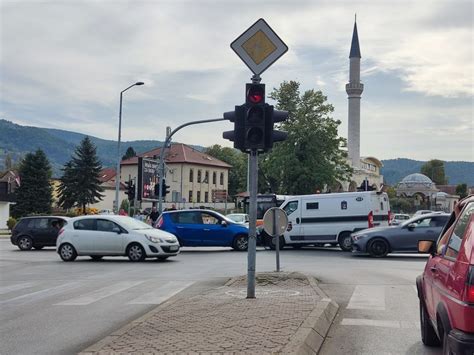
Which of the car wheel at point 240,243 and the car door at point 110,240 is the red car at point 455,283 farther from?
the car wheel at point 240,243

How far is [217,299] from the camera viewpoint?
9.90 metres

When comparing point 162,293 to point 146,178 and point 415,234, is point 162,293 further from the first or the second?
point 146,178

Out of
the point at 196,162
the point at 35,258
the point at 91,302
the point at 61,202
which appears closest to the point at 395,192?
the point at 196,162

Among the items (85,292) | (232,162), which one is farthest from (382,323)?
(232,162)

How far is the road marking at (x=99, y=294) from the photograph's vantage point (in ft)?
35.0

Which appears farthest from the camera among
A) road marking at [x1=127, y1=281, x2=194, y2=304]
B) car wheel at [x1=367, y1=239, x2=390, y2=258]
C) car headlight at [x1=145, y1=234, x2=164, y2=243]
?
car wheel at [x1=367, y1=239, x2=390, y2=258]

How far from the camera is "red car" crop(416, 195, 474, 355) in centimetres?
430

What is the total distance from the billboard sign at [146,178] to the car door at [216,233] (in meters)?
13.3

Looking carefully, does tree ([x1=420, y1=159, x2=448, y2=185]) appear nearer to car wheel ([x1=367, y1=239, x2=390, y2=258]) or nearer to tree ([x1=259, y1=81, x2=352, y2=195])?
tree ([x1=259, y1=81, x2=352, y2=195])

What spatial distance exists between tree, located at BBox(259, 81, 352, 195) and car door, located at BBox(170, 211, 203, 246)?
3518 centimetres

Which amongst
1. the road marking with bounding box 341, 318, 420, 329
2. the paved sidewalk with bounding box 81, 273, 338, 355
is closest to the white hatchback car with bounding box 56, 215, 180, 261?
the paved sidewalk with bounding box 81, 273, 338, 355

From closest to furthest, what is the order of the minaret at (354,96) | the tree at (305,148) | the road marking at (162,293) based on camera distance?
the road marking at (162,293), the tree at (305,148), the minaret at (354,96)

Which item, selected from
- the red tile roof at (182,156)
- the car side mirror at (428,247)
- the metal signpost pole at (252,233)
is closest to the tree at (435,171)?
the red tile roof at (182,156)

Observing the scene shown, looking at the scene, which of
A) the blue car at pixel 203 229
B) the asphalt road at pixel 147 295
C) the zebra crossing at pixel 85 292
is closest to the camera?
the asphalt road at pixel 147 295
